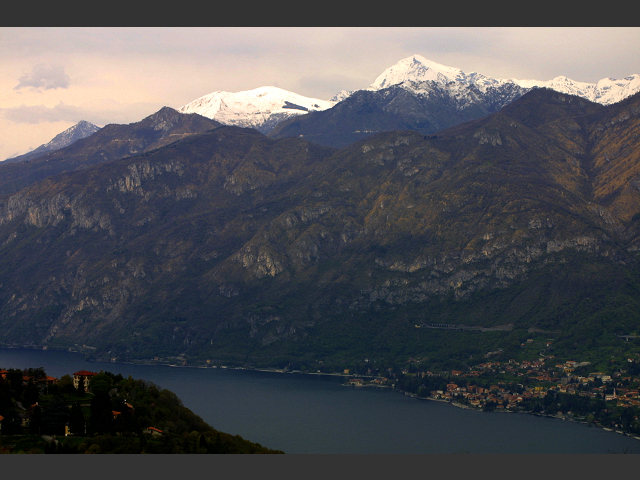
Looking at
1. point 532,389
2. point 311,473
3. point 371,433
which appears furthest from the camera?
point 532,389

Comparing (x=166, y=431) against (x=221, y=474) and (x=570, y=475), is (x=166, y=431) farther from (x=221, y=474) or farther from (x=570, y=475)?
(x=570, y=475)

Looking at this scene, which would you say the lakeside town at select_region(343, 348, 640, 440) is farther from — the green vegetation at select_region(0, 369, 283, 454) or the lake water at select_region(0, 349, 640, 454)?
the green vegetation at select_region(0, 369, 283, 454)

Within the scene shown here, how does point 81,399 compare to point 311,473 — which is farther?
point 81,399

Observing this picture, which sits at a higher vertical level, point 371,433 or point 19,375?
point 19,375

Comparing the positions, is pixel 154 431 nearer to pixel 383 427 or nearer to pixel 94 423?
→ pixel 94 423

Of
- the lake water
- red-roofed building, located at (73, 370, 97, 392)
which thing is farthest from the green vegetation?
the lake water

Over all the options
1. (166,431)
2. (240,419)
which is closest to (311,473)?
(166,431)
